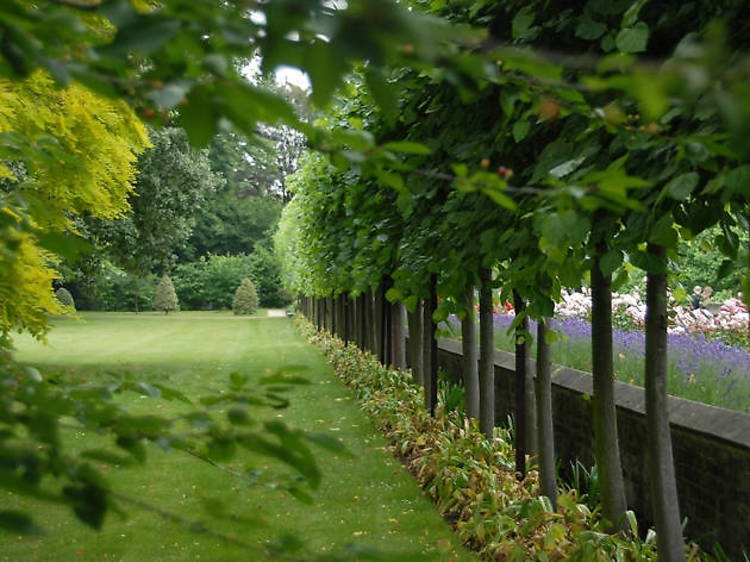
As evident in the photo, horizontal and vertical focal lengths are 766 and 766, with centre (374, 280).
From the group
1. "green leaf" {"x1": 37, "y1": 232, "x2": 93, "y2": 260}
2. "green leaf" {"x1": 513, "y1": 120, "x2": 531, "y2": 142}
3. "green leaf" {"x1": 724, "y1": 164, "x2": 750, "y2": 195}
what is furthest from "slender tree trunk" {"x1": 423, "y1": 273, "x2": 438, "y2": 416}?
"green leaf" {"x1": 37, "y1": 232, "x2": 93, "y2": 260}

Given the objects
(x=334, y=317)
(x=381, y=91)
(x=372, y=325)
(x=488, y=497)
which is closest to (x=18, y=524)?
(x=381, y=91)

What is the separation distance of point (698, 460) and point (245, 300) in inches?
1641

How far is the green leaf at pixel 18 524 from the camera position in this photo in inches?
37.5

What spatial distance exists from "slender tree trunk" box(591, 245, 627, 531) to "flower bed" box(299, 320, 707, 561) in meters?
0.13

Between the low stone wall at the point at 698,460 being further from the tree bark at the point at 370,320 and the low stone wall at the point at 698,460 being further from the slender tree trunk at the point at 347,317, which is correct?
→ the slender tree trunk at the point at 347,317

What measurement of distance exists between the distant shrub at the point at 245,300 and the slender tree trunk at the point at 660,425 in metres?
42.1

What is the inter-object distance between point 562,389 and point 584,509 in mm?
1608

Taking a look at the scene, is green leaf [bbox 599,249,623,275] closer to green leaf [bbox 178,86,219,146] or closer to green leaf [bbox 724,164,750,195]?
green leaf [bbox 724,164,750,195]

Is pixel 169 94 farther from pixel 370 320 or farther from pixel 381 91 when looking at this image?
pixel 370 320

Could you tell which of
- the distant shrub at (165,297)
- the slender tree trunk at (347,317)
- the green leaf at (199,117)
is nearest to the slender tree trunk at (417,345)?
the slender tree trunk at (347,317)

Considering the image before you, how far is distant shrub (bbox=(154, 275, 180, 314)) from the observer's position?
46.9 m

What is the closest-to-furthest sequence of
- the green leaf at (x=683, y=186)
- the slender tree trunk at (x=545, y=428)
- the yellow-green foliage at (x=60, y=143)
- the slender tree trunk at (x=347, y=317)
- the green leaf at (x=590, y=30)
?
the green leaf at (x=683, y=186) → the green leaf at (x=590, y=30) → the yellow-green foliage at (x=60, y=143) → the slender tree trunk at (x=545, y=428) → the slender tree trunk at (x=347, y=317)

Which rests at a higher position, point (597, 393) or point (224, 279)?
point (224, 279)

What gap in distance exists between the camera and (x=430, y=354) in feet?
24.4
